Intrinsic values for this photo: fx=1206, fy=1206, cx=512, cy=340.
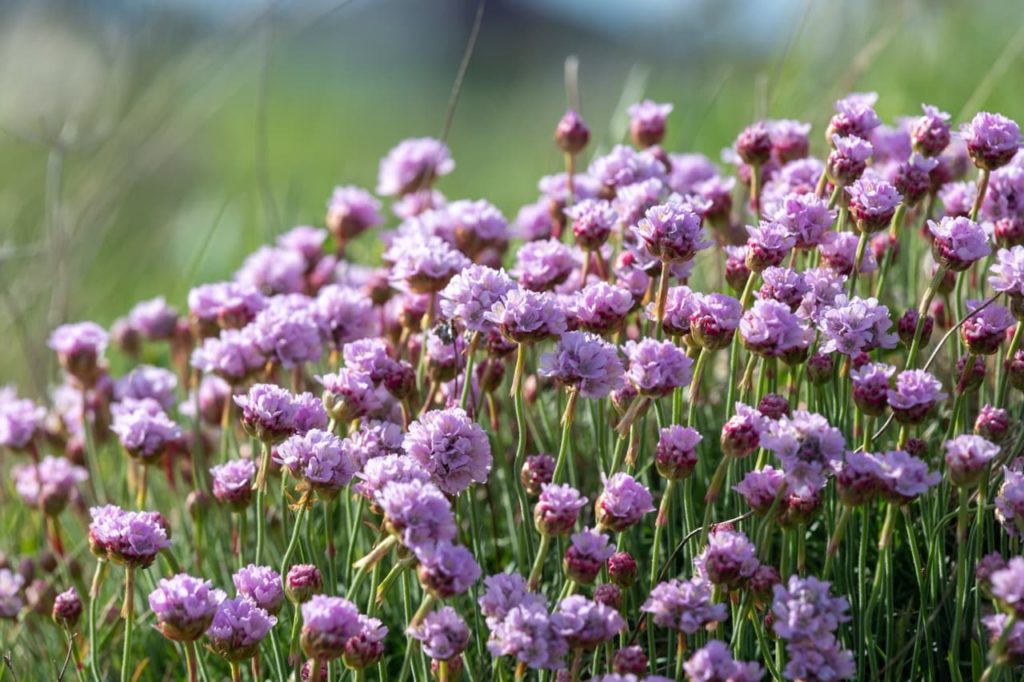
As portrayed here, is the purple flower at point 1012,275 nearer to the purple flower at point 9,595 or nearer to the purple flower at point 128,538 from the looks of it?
the purple flower at point 128,538

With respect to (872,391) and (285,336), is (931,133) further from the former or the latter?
(285,336)

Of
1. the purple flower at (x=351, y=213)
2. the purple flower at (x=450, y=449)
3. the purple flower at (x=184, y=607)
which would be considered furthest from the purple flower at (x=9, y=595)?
the purple flower at (x=351, y=213)

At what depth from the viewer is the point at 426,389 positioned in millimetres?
2520

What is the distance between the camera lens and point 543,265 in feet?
7.19

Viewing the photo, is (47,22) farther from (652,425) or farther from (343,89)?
(343,89)

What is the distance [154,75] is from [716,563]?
4.48 m

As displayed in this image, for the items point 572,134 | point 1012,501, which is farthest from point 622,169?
point 1012,501

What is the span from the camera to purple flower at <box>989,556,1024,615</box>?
1447 millimetres

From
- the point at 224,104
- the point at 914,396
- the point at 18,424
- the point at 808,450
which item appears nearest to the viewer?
the point at 808,450

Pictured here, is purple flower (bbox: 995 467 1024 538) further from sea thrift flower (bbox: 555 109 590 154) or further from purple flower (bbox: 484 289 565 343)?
sea thrift flower (bbox: 555 109 590 154)

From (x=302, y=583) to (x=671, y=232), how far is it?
77 cm

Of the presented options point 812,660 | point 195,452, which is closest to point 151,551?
point 195,452

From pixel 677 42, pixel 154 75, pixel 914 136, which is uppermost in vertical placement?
pixel 677 42

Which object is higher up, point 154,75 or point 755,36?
point 755,36
